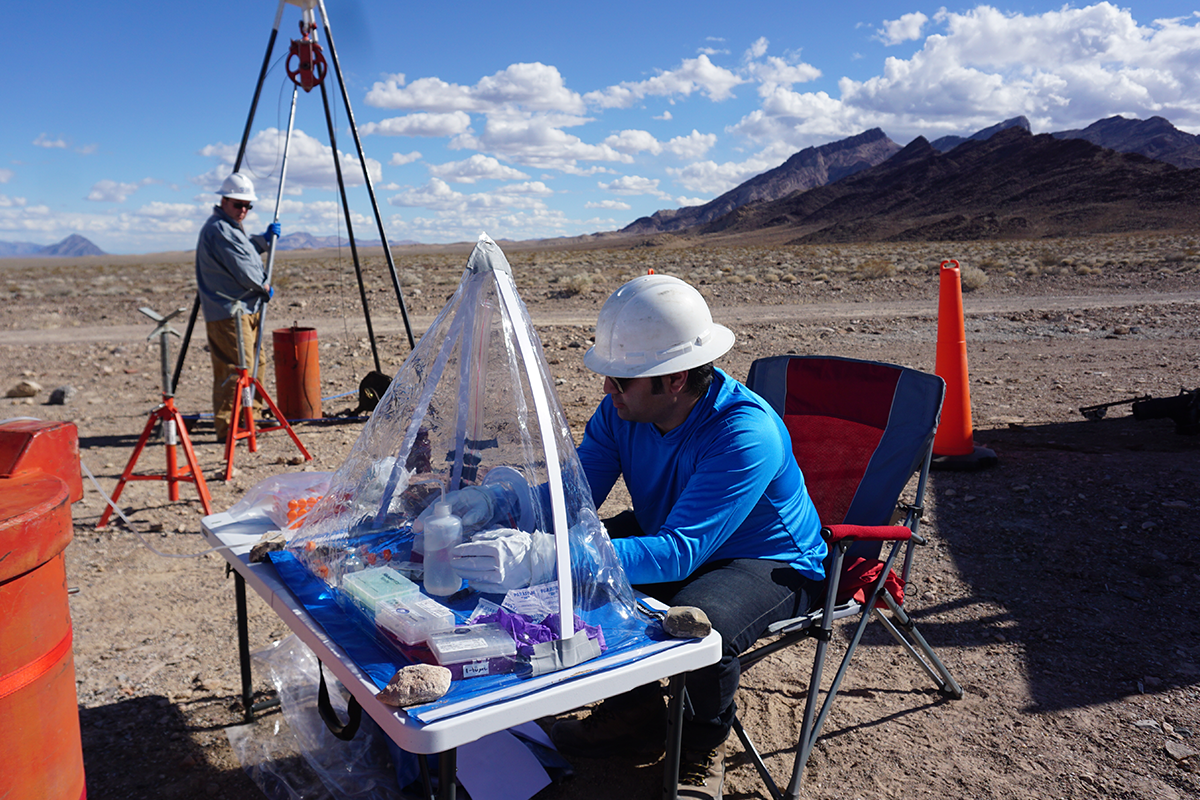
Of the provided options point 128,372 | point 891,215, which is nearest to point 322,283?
point 128,372

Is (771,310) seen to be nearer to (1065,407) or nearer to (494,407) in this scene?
(1065,407)

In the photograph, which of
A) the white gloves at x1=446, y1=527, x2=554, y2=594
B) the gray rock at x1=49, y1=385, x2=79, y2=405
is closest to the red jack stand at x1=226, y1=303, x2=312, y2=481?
the gray rock at x1=49, y1=385, x2=79, y2=405

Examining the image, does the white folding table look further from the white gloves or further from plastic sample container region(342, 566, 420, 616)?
the white gloves

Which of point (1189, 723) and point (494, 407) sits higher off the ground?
point (494, 407)

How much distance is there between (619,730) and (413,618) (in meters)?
1.12

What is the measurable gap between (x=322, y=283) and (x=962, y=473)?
18.9 m

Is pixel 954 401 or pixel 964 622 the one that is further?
pixel 954 401

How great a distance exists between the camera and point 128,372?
29.8 ft

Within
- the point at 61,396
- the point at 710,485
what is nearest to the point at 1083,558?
the point at 710,485

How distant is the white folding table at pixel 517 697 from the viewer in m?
1.38

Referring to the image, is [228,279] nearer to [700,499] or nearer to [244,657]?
[244,657]

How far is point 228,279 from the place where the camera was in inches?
242

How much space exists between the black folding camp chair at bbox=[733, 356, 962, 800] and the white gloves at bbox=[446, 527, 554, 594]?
0.76m

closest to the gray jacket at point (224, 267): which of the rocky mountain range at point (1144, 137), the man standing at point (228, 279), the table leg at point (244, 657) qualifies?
the man standing at point (228, 279)
